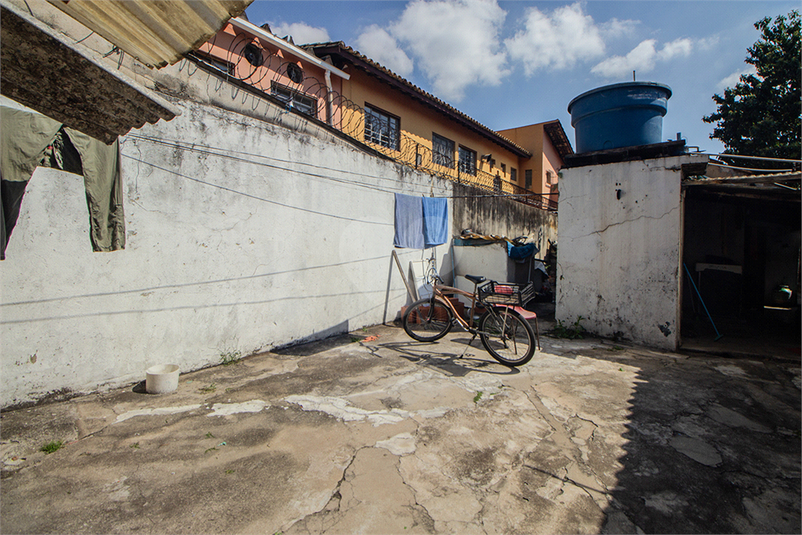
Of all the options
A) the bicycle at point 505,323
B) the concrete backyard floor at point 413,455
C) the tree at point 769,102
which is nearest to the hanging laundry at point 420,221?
the bicycle at point 505,323

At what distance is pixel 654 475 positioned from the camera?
105 inches

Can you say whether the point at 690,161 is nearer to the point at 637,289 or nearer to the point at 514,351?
the point at 637,289

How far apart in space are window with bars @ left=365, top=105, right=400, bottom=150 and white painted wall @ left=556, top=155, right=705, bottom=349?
5557mm

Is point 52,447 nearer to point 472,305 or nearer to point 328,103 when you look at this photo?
point 472,305

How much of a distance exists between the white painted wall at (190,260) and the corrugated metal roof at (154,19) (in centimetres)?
234

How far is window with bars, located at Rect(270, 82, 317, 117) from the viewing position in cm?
844

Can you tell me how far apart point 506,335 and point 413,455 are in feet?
9.01

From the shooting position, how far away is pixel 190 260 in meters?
4.58

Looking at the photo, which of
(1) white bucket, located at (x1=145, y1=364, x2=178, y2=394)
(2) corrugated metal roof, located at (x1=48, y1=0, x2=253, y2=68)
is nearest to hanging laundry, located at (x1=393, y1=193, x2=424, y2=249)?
(1) white bucket, located at (x1=145, y1=364, x2=178, y2=394)

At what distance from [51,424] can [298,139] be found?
4.59 m

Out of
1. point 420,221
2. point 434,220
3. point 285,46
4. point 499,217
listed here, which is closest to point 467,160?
point 499,217

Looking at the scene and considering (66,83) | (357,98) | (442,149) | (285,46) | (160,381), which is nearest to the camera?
(66,83)

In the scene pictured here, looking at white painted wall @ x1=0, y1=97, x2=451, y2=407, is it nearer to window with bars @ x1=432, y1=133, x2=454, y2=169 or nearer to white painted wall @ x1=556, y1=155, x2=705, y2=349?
white painted wall @ x1=556, y1=155, x2=705, y2=349

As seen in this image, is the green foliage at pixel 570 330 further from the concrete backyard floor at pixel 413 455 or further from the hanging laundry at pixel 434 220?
the hanging laundry at pixel 434 220
